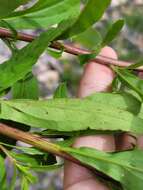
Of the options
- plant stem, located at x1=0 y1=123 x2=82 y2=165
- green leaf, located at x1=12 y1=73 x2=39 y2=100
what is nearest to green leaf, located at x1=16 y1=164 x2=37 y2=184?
plant stem, located at x1=0 y1=123 x2=82 y2=165

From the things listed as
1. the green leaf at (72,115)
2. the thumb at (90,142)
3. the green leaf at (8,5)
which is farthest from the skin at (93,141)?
the green leaf at (8,5)

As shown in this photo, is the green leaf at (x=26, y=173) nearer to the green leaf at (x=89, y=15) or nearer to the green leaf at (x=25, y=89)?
the green leaf at (x=25, y=89)

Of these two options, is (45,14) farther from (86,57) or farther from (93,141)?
(93,141)

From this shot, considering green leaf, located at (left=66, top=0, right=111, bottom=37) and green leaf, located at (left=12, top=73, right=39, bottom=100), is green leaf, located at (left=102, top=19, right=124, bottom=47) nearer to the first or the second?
green leaf, located at (left=66, top=0, right=111, bottom=37)

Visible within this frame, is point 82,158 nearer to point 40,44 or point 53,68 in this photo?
point 40,44

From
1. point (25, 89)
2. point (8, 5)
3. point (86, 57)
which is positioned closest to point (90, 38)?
point (86, 57)

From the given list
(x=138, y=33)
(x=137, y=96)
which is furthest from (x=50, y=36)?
(x=138, y=33)

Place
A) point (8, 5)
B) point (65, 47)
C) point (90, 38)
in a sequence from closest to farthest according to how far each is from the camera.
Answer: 1. point (8, 5)
2. point (65, 47)
3. point (90, 38)
